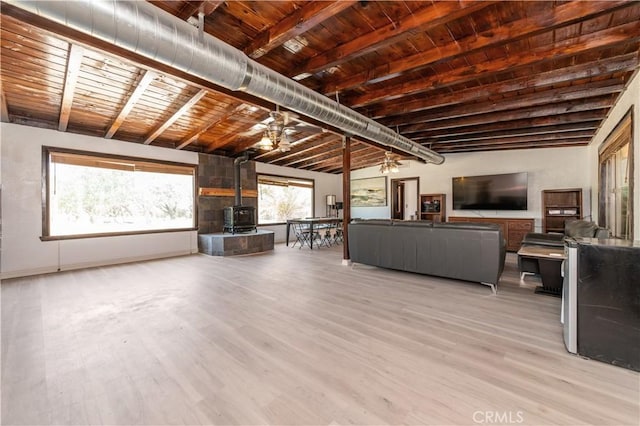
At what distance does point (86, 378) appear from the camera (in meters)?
1.78

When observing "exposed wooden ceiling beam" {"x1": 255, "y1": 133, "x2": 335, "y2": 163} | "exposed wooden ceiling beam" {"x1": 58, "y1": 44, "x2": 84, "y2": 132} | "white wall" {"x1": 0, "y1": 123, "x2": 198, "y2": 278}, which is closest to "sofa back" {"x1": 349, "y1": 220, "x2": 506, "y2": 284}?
"exposed wooden ceiling beam" {"x1": 255, "y1": 133, "x2": 335, "y2": 163}

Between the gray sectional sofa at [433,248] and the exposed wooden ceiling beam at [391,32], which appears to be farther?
the gray sectional sofa at [433,248]

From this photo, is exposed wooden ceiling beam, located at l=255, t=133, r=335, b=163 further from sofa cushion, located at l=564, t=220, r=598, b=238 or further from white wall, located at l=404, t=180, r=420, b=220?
white wall, located at l=404, t=180, r=420, b=220

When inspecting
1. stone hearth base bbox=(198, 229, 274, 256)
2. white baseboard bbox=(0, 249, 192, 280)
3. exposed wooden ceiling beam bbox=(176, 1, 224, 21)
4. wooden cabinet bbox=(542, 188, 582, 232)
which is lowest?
white baseboard bbox=(0, 249, 192, 280)

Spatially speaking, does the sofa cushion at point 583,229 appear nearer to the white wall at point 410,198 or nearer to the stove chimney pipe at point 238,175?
the white wall at point 410,198

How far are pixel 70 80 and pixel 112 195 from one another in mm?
2834

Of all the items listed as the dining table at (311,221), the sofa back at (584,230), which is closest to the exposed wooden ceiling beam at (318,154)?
the dining table at (311,221)

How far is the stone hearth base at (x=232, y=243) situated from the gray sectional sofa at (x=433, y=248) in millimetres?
2903

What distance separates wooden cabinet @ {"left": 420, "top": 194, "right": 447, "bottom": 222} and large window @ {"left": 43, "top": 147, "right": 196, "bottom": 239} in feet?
23.0

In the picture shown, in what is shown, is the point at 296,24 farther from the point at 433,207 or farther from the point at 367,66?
the point at 433,207

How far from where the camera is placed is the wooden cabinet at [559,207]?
6.14 meters

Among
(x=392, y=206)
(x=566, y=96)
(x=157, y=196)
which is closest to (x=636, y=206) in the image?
(x=566, y=96)

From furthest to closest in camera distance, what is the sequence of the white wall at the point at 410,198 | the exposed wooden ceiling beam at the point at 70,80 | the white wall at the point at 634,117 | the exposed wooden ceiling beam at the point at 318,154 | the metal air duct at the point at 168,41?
the white wall at the point at 410,198, the exposed wooden ceiling beam at the point at 318,154, the exposed wooden ceiling beam at the point at 70,80, the white wall at the point at 634,117, the metal air duct at the point at 168,41

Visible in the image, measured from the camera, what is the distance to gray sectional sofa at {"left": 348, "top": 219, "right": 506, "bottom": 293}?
351cm
